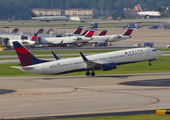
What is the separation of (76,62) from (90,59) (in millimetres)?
3039

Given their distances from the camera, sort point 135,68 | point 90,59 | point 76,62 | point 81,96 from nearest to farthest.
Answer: point 81,96
point 76,62
point 90,59
point 135,68

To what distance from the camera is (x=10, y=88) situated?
49000 mm

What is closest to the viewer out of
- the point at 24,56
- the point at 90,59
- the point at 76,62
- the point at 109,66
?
the point at 24,56

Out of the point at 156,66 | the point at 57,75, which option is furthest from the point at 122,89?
the point at 156,66

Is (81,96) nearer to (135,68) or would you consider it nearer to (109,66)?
(109,66)

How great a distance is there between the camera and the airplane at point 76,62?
2240 inches

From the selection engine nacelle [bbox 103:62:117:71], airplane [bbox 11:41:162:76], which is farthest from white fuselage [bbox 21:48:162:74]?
engine nacelle [bbox 103:62:117:71]

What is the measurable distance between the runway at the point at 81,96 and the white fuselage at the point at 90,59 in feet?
6.13

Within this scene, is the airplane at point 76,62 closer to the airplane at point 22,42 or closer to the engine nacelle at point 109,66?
the engine nacelle at point 109,66

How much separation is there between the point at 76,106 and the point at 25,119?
706 cm

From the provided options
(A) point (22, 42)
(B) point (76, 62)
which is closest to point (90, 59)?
(B) point (76, 62)

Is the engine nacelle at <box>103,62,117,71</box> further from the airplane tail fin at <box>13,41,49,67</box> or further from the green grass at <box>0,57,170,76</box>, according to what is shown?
the airplane tail fin at <box>13,41,49,67</box>

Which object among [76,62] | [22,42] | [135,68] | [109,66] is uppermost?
[76,62]

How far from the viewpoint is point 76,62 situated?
6022 cm
